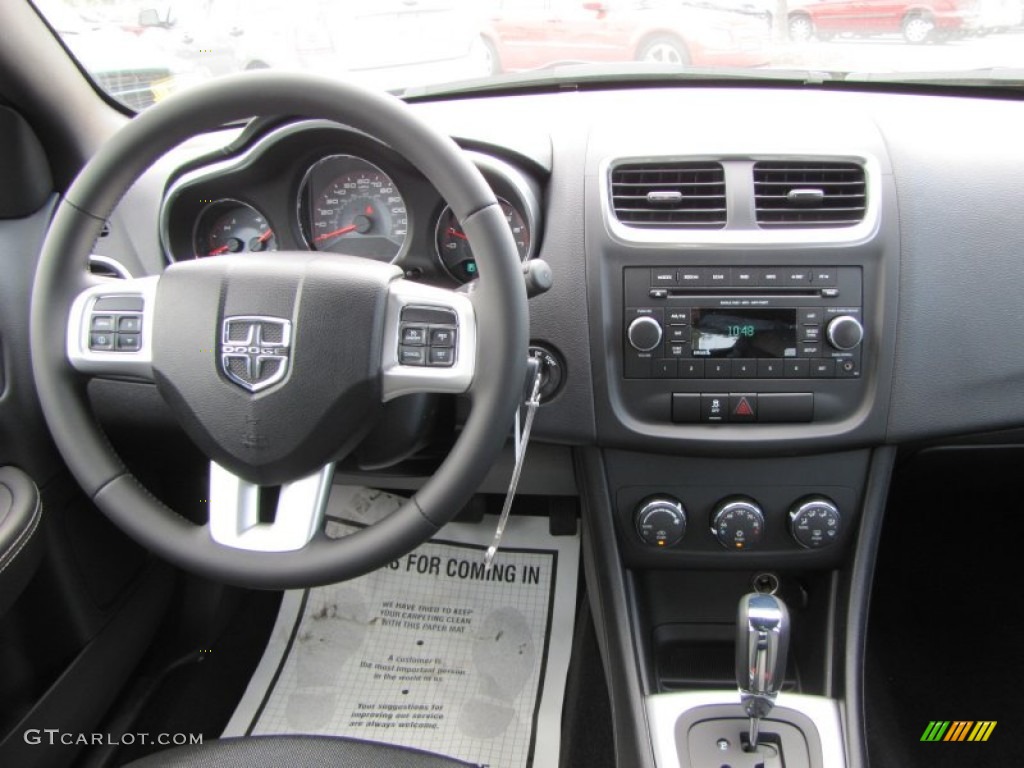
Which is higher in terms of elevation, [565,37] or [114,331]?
[565,37]

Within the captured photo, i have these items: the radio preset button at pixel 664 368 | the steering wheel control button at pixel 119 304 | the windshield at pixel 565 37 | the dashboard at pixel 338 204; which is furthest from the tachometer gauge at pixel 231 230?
the radio preset button at pixel 664 368

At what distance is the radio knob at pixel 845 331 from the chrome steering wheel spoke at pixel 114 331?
31.3 inches

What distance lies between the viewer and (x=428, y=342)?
832mm

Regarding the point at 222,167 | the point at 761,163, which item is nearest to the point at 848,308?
the point at 761,163

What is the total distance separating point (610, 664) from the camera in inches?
50.5

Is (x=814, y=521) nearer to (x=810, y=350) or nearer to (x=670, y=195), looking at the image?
(x=810, y=350)

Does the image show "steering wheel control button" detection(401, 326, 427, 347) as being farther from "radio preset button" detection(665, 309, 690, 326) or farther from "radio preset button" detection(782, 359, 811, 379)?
"radio preset button" detection(782, 359, 811, 379)

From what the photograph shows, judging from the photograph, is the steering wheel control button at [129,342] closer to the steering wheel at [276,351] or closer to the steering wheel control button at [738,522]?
the steering wheel at [276,351]

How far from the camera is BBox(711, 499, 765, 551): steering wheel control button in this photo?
3.85 ft

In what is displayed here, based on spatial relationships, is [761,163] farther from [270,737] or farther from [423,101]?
[270,737]

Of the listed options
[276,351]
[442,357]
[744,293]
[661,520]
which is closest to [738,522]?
[661,520]

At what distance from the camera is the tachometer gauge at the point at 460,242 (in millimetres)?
1136

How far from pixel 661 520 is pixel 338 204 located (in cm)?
62

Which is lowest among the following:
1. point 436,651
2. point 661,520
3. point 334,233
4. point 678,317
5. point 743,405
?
point 436,651
